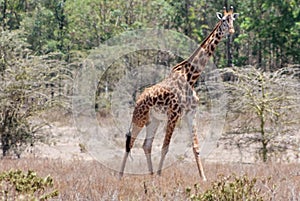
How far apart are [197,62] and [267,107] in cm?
454

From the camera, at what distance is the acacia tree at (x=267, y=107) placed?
13547 millimetres

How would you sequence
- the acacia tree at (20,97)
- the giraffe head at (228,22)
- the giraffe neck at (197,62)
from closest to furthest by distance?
the giraffe neck at (197,62)
the giraffe head at (228,22)
the acacia tree at (20,97)

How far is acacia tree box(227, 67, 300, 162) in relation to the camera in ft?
44.4

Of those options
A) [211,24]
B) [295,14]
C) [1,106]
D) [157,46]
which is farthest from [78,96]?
[211,24]

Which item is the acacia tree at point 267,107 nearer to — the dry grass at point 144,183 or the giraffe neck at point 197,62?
the dry grass at point 144,183

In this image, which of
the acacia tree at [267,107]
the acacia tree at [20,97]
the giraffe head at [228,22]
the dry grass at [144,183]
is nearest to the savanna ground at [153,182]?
the dry grass at [144,183]

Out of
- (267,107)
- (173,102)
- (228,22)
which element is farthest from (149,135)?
(267,107)

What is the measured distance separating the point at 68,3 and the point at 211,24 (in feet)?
29.9

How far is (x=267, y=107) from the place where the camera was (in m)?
13.6

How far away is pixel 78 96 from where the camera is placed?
15.4 m

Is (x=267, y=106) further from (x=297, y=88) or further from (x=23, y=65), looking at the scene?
(x=23, y=65)

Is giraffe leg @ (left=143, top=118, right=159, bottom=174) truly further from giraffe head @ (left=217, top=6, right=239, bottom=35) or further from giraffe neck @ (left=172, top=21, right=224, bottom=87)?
giraffe head @ (left=217, top=6, right=239, bottom=35)

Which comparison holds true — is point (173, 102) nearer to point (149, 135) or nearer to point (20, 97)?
point (149, 135)

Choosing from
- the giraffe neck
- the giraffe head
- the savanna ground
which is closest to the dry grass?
the savanna ground
